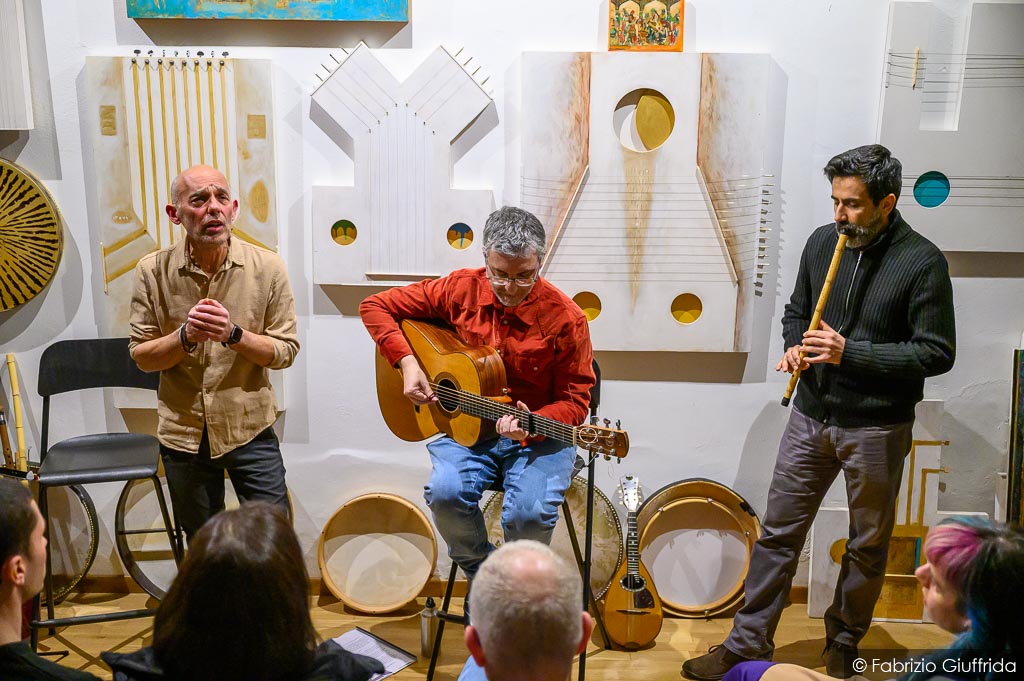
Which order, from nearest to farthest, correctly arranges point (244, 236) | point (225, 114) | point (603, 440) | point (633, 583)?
point (603, 440)
point (633, 583)
point (225, 114)
point (244, 236)

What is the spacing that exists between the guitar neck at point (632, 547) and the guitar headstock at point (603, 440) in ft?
2.45

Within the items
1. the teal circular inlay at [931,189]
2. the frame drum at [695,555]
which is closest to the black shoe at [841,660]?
the frame drum at [695,555]

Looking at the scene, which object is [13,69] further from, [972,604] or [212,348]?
[972,604]

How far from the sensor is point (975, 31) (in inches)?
130

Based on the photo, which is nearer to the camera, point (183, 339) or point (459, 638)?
point (183, 339)

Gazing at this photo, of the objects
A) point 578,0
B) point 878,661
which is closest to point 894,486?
point 878,661

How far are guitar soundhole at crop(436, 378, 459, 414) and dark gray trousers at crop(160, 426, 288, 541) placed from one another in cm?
67

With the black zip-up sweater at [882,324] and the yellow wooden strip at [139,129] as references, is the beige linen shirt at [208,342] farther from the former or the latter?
the black zip-up sweater at [882,324]

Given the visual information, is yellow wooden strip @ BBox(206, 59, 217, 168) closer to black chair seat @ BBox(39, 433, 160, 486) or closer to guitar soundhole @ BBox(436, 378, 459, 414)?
black chair seat @ BBox(39, 433, 160, 486)

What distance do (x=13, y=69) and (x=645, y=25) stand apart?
2483mm

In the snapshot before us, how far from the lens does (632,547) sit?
3.36m

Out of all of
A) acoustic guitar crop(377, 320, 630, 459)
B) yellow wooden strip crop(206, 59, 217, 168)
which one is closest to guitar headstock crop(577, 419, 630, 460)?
acoustic guitar crop(377, 320, 630, 459)

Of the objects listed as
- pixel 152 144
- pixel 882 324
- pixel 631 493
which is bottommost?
pixel 631 493

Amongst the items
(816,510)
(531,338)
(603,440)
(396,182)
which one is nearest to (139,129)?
(396,182)
